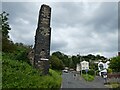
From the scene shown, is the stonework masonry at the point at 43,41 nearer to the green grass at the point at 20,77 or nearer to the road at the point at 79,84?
the green grass at the point at 20,77

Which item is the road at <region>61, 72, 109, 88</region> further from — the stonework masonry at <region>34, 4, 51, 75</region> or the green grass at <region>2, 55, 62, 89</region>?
the green grass at <region>2, 55, 62, 89</region>

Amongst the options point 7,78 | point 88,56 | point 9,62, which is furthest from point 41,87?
point 88,56

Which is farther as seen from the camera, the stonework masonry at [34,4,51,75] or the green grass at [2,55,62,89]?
the stonework masonry at [34,4,51,75]

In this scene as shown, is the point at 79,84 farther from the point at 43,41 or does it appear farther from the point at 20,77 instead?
the point at 20,77

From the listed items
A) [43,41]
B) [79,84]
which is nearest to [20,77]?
[43,41]

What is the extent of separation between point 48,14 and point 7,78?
5.82 meters

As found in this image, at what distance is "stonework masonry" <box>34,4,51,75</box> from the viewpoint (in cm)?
1733

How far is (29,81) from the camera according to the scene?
46.0 feet

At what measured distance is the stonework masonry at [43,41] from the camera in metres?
17.3

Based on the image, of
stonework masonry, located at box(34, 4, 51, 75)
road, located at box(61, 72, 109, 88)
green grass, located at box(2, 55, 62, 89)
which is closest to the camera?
green grass, located at box(2, 55, 62, 89)

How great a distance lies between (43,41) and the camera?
1731 cm

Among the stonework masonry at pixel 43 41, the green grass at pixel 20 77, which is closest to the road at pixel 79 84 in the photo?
the stonework masonry at pixel 43 41

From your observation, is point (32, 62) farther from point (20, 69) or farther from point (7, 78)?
point (7, 78)

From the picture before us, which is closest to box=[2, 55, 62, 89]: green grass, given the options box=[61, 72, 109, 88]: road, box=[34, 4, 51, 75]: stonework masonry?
box=[34, 4, 51, 75]: stonework masonry
